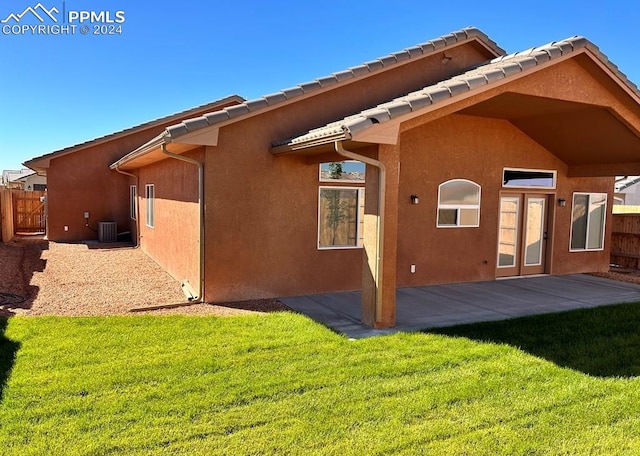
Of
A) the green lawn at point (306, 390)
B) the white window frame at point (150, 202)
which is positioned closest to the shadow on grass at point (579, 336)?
the green lawn at point (306, 390)

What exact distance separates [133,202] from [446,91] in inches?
581

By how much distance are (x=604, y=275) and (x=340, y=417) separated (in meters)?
11.1

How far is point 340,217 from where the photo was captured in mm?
9617

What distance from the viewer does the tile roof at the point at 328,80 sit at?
762cm

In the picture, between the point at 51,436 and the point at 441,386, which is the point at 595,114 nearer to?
the point at 441,386

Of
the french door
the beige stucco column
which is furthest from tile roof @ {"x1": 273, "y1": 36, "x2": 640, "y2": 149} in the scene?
the french door

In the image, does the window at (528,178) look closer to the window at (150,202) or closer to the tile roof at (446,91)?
the tile roof at (446,91)

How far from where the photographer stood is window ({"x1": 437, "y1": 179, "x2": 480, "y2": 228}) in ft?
34.3

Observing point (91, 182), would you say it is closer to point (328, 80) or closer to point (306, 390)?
point (328, 80)

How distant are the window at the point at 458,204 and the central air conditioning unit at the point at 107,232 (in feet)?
44.8

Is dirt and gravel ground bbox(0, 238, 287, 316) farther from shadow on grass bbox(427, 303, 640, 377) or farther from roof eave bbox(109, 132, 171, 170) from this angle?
shadow on grass bbox(427, 303, 640, 377)

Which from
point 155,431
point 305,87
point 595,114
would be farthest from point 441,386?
A: point 595,114

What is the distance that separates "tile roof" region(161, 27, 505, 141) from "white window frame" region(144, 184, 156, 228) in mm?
5048

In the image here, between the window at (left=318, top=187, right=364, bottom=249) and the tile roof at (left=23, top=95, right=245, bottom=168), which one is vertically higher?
the tile roof at (left=23, top=95, right=245, bottom=168)
